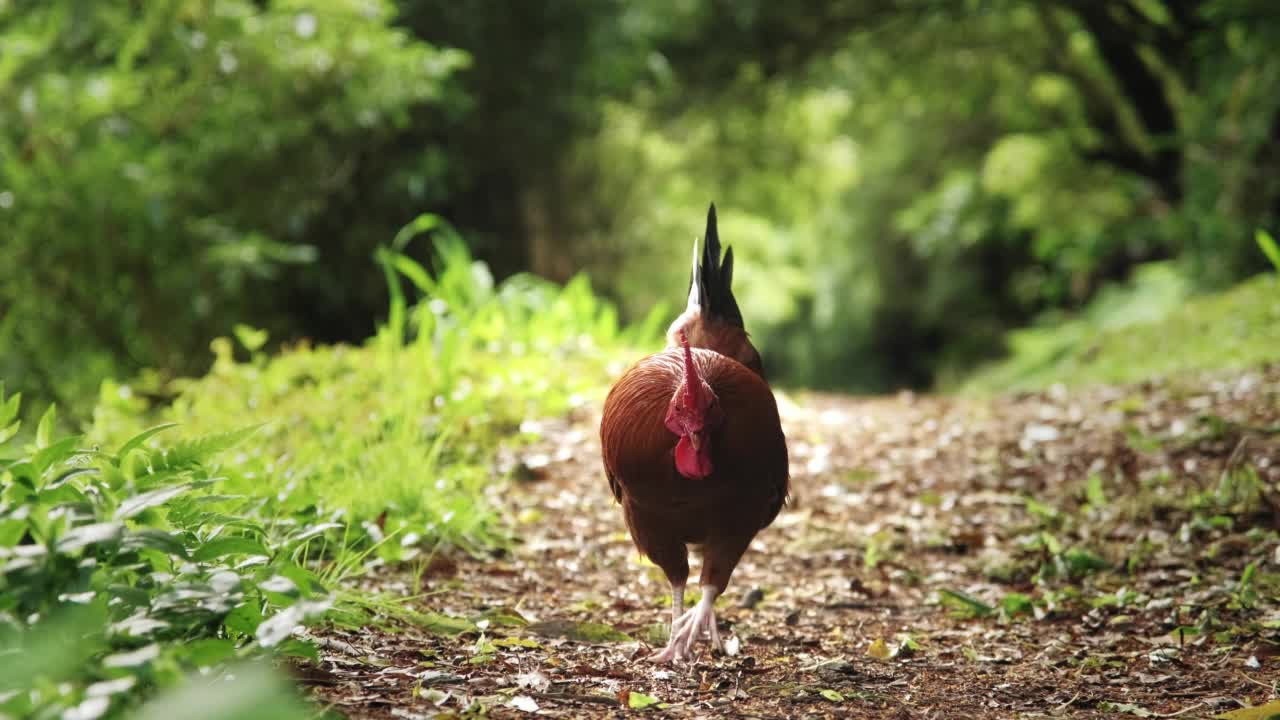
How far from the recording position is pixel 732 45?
841 centimetres

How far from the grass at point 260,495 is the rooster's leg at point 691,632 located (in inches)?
21.8

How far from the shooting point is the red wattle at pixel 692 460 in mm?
2592

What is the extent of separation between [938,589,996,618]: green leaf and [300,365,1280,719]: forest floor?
0.01 m

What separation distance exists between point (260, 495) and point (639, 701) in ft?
5.25

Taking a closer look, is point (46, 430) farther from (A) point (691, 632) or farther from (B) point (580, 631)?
(A) point (691, 632)

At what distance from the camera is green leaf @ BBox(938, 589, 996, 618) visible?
10.8ft

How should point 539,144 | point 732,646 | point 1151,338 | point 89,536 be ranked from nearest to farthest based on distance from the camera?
point 89,536, point 732,646, point 1151,338, point 539,144

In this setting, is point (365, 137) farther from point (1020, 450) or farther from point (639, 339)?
point (1020, 450)

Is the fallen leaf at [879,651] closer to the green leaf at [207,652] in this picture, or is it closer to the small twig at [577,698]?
the small twig at [577,698]

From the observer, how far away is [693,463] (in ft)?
8.51

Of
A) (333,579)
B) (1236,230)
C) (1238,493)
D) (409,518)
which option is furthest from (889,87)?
(333,579)

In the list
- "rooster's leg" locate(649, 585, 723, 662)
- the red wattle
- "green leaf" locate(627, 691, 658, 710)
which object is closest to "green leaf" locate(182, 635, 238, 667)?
"green leaf" locate(627, 691, 658, 710)

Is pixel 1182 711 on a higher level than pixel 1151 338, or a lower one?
higher

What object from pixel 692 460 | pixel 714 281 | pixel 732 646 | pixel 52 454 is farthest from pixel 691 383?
pixel 52 454
